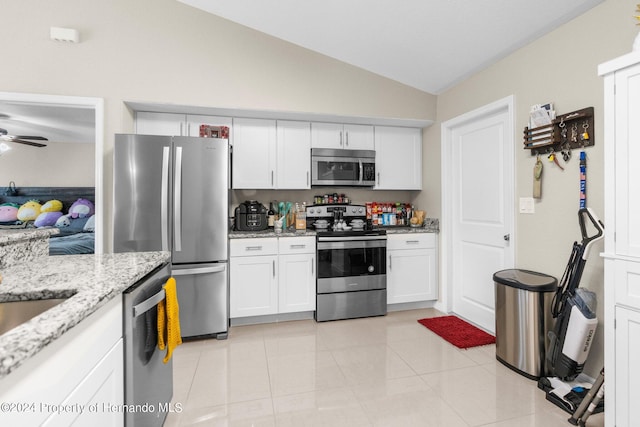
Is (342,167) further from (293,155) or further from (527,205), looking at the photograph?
(527,205)

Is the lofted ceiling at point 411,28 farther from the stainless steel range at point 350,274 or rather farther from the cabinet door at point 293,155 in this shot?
the stainless steel range at point 350,274

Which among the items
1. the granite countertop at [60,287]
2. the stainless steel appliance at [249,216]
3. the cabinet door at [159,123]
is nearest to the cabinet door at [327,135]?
the stainless steel appliance at [249,216]

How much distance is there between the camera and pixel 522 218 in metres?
2.56

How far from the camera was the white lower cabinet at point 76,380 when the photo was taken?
0.66m

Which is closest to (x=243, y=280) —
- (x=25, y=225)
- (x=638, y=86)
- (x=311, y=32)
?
(x=311, y=32)

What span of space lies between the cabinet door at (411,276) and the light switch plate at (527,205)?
122 cm

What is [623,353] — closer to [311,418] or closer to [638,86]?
[638,86]

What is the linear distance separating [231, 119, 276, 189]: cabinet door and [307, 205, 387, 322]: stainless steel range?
89 centimetres

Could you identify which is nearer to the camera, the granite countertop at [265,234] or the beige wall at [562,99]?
the beige wall at [562,99]

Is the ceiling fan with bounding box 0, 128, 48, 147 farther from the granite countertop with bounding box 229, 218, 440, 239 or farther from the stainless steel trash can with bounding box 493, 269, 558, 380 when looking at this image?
the stainless steel trash can with bounding box 493, 269, 558, 380

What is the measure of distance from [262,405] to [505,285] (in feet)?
6.26

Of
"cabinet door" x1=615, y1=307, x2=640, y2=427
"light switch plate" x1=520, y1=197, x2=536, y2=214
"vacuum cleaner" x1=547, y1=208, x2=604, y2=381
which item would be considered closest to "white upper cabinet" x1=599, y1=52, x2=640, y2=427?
"cabinet door" x1=615, y1=307, x2=640, y2=427

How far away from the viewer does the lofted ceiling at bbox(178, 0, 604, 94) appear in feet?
7.37

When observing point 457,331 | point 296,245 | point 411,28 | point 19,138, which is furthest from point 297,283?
point 19,138
